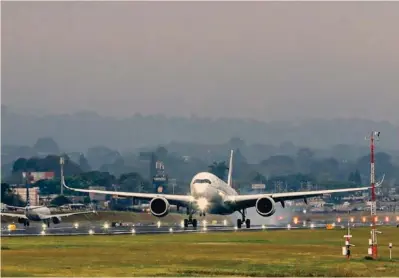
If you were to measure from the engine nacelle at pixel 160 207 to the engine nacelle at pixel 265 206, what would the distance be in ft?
29.7

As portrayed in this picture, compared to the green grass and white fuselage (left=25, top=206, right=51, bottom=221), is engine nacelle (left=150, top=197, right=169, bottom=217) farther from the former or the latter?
white fuselage (left=25, top=206, right=51, bottom=221)

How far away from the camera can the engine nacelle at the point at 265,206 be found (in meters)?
113

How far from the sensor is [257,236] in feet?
309

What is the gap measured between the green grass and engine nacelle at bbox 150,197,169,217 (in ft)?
55.7

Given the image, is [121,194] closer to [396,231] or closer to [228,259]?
[396,231]

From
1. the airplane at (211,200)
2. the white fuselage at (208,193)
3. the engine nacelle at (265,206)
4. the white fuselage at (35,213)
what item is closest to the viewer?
the white fuselage at (208,193)

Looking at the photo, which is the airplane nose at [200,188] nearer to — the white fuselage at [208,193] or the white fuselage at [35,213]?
the white fuselage at [208,193]

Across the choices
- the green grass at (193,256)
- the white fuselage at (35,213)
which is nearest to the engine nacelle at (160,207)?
the green grass at (193,256)

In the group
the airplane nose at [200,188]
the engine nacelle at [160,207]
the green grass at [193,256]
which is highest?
the airplane nose at [200,188]

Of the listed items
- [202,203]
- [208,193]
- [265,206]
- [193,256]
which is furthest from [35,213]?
[193,256]

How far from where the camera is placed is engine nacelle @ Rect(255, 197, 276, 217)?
112688 millimetres

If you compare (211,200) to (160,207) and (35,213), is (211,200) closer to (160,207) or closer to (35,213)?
(160,207)

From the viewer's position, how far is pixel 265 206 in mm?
112938

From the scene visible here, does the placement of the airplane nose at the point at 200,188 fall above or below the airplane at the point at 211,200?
above
